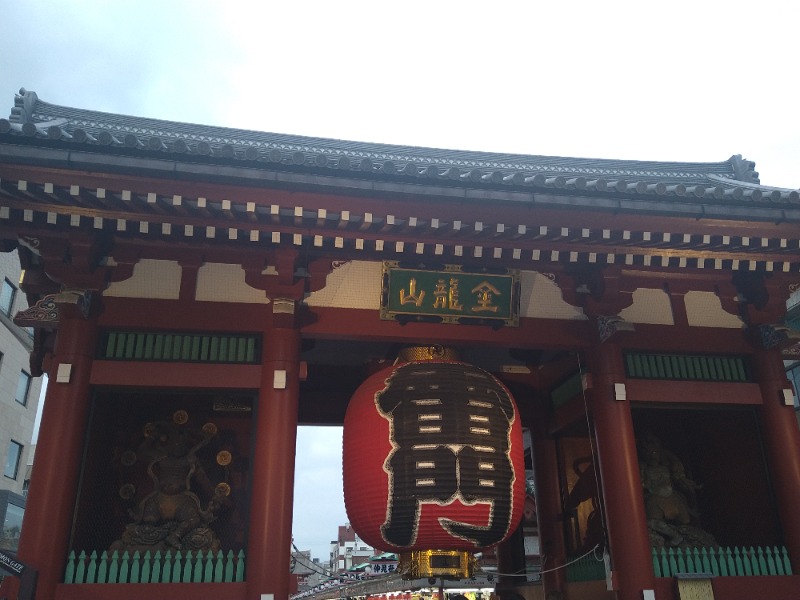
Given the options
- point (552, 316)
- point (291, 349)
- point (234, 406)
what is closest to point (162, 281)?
point (291, 349)

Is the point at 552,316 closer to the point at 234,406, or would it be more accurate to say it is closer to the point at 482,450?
the point at 482,450

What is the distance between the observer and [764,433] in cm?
717

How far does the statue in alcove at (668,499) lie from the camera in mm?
7293

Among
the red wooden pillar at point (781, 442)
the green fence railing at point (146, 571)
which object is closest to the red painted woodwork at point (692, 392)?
the red wooden pillar at point (781, 442)

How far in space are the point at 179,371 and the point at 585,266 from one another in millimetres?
4532

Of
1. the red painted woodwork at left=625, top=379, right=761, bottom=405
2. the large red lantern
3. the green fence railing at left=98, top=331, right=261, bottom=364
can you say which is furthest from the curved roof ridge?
the large red lantern

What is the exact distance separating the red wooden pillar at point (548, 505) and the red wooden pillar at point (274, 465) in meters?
4.43

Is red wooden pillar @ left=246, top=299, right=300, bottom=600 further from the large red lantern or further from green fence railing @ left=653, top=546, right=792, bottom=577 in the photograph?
green fence railing @ left=653, top=546, right=792, bottom=577

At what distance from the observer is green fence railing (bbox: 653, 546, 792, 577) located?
21.4 feet

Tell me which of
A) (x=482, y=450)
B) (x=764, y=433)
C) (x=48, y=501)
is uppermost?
(x=764, y=433)

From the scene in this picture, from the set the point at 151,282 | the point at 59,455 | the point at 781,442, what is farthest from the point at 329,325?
the point at 781,442

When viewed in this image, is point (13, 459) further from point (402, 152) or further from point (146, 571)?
point (146, 571)

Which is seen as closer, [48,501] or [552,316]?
[48,501]

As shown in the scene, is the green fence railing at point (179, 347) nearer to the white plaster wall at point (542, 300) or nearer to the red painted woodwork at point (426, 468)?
the red painted woodwork at point (426, 468)
